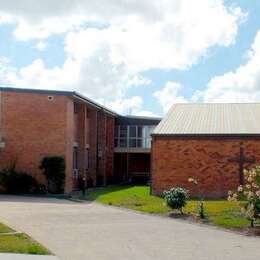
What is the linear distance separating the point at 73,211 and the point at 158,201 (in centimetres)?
515

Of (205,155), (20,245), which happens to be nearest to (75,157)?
(205,155)

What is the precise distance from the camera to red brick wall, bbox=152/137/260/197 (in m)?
28.0

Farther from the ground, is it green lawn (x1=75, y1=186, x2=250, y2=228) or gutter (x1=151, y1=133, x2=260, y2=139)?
gutter (x1=151, y1=133, x2=260, y2=139)

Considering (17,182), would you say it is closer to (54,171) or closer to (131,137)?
(54,171)

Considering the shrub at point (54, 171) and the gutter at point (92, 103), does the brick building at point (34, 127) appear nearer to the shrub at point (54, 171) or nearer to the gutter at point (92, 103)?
the gutter at point (92, 103)

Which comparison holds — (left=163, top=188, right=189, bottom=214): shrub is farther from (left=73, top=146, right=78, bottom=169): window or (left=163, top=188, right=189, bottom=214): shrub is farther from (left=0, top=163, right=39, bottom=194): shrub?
(left=73, top=146, right=78, bottom=169): window

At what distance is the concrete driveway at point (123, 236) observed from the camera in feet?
40.1

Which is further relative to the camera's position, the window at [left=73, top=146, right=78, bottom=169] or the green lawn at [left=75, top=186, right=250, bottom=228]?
the window at [left=73, top=146, right=78, bottom=169]

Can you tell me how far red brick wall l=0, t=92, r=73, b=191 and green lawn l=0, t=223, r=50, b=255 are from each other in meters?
18.5

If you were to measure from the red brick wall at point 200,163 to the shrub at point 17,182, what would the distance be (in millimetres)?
6652

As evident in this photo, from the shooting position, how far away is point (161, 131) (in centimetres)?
2934

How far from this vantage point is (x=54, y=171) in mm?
31406

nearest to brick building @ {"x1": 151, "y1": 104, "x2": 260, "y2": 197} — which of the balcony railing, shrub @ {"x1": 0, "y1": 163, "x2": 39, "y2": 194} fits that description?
shrub @ {"x1": 0, "y1": 163, "x2": 39, "y2": 194}

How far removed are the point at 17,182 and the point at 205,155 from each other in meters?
9.68
